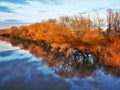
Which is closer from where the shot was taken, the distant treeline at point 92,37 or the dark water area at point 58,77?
the dark water area at point 58,77

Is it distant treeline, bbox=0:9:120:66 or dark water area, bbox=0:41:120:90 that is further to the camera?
distant treeline, bbox=0:9:120:66

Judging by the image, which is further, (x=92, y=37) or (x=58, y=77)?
(x=92, y=37)

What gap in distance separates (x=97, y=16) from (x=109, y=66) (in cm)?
856

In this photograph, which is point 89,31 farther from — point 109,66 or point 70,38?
point 109,66

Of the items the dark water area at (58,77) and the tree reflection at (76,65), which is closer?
the dark water area at (58,77)

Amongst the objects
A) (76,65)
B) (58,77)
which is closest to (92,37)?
(76,65)

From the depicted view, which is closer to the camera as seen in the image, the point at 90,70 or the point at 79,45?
the point at 90,70

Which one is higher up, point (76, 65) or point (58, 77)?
point (58, 77)

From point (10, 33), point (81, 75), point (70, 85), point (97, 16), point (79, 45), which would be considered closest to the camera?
point (70, 85)

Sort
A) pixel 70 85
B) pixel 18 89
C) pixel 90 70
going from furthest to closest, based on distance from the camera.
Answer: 1. pixel 90 70
2. pixel 70 85
3. pixel 18 89

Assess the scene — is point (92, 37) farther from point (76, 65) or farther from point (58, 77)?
point (58, 77)

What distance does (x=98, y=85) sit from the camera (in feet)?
40.1

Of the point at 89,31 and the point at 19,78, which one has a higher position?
the point at 89,31

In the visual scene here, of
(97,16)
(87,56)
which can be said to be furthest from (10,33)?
(87,56)
